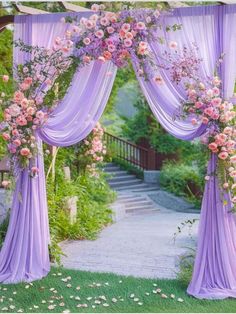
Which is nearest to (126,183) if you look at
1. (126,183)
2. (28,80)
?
(126,183)

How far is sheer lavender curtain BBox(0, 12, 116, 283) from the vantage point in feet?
20.7

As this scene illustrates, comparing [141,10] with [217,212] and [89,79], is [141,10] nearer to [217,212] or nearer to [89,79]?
[89,79]

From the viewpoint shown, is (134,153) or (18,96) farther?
(134,153)

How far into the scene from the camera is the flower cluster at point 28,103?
6082mm

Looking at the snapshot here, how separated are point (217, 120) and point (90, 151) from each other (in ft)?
16.3

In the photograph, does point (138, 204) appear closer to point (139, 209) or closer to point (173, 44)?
point (139, 209)

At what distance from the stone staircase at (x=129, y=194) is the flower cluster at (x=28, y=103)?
496cm

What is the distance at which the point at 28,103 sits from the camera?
6.07 metres

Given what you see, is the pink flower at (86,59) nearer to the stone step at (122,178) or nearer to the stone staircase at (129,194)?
the stone staircase at (129,194)

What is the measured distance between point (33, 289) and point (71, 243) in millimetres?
2377

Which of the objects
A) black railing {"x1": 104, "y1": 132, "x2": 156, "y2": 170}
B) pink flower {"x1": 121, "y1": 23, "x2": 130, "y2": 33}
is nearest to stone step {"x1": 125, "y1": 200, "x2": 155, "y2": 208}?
black railing {"x1": 104, "y1": 132, "x2": 156, "y2": 170}

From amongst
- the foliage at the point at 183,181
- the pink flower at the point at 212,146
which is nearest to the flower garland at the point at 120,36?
the pink flower at the point at 212,146

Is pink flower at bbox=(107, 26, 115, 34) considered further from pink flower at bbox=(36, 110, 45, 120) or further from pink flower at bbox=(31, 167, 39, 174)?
pink flower at bbox=(31, 167, 39, 174)

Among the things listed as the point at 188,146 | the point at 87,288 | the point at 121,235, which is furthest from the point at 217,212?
the point at 188,146
